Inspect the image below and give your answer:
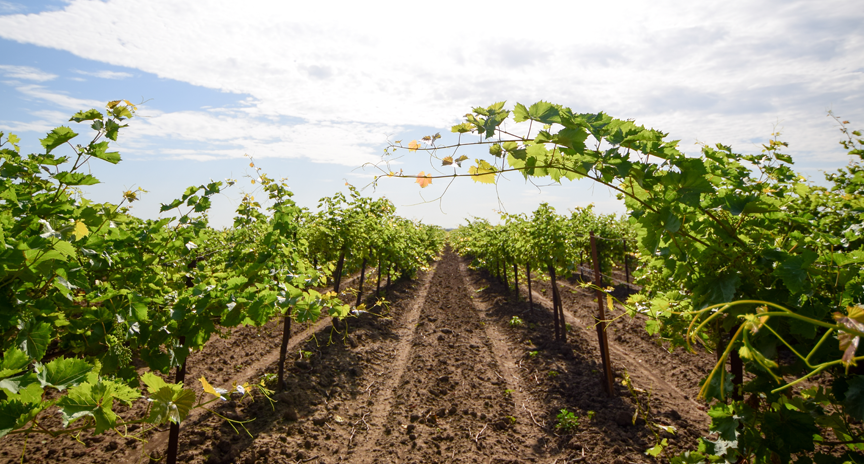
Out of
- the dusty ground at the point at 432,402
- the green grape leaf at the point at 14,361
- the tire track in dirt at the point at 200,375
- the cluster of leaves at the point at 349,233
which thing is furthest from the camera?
the cluster of leaves at the point at 349,233

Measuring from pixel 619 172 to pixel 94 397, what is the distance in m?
2.06

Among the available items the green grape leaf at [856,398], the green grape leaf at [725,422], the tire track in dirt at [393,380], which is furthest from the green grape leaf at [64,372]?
the tire track in dirt at [393,380]

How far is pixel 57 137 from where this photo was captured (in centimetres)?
183

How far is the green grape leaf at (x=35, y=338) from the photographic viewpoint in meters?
1.51

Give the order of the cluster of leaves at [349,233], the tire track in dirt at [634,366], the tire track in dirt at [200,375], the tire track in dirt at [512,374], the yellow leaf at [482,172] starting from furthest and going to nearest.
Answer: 1. the cluster of leaves at [349,233]
2. the tire track in dirt at [634,366]
3. the tire track in dirt at [512,374]
4. the tire track in dirt at [200,375]
5. the yellow leaf at [482,172]

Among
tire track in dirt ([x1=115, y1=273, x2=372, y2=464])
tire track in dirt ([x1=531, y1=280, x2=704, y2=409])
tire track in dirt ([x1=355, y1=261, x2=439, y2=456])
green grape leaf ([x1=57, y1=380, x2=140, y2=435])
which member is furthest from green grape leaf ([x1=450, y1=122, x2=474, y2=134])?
tire track in dirt ([x1=531, y1=280, x2=704, y2=409])

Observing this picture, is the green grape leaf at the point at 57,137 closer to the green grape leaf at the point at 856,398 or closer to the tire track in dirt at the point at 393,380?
the green grape leaf at the point at 856,398

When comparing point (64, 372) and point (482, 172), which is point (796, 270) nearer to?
point (482, 172)

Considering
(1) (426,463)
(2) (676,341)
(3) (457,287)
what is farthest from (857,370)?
(3) (457,287)

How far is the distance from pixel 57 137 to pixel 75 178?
0.20 metres

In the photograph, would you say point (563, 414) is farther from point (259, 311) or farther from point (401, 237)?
point (401, 237)

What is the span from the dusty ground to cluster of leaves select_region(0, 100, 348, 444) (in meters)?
1.28

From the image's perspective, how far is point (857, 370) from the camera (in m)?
1.51

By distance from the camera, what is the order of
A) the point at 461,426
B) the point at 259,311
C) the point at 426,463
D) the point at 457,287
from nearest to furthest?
the point at 259,311
the point at 426,463
the point at 461,426
the point at 457,287
